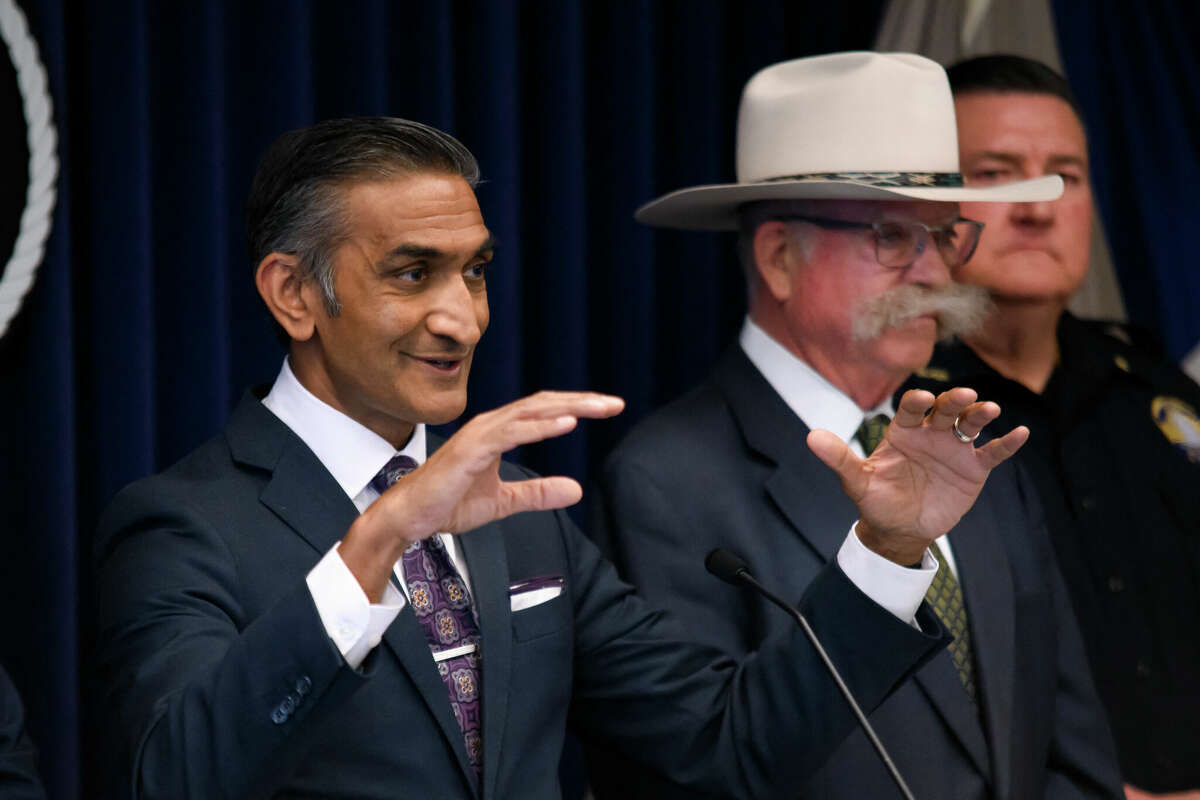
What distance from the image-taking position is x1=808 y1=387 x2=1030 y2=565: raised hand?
187 cm

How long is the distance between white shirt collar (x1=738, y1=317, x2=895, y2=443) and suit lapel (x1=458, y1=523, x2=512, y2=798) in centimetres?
72

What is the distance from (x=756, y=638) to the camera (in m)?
2.25

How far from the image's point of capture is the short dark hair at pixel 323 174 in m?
1.90

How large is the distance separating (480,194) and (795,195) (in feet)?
2.12

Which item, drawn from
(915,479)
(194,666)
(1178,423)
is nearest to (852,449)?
(915,479)

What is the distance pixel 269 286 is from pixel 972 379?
59.6 inches

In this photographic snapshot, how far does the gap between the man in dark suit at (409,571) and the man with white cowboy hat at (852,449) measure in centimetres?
20

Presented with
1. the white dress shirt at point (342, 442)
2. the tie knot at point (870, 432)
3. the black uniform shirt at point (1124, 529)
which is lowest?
the black uniform shirt at point (1124, 529)

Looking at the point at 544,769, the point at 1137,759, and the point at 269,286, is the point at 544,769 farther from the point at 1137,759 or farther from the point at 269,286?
the point at 1137,759

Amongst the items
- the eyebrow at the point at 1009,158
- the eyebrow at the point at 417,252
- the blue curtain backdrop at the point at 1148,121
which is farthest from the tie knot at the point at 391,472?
the blue curtain backdrop at the point at 1148,121

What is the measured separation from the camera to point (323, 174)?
1907 millimetres

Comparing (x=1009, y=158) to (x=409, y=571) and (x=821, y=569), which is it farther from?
(x=409, y=571)

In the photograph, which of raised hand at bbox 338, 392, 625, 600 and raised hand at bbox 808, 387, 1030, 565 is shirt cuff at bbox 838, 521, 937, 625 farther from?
raised hand at bbox 338, 392, 625, 600

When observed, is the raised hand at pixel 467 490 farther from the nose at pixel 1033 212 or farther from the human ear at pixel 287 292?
the nose at pixel 1033 212
